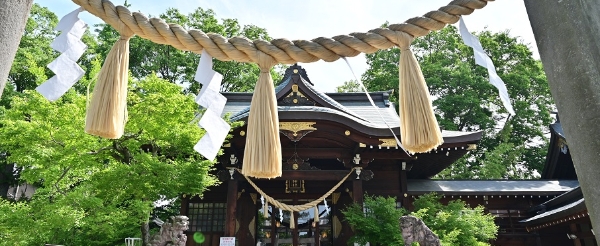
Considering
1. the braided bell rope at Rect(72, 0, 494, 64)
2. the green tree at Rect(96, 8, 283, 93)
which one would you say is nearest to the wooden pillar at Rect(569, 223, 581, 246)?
the braided bell rope at Rect(72, 0, 494, 64)

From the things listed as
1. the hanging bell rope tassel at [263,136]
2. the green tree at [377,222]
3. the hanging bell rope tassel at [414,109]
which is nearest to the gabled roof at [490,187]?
the green tree at [377,222]

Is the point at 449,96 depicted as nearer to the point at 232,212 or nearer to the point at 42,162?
the point at 232,212

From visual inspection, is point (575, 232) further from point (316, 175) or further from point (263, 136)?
point (263, 136)

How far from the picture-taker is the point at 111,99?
1.36 metres

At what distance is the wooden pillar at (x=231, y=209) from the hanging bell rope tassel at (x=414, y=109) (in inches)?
270

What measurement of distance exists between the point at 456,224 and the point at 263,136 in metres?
6.76

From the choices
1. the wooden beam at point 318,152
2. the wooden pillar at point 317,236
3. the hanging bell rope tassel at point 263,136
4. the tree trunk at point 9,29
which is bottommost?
the wooden pillar at point 317,236

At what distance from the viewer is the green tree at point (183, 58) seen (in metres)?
17.5

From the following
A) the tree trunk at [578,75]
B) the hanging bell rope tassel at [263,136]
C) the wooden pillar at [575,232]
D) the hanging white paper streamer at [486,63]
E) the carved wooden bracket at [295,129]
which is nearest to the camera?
the tree trunk at [578,75]

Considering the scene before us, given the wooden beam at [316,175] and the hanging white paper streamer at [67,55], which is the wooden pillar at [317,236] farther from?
the hanging white paper streamer at [67,55]

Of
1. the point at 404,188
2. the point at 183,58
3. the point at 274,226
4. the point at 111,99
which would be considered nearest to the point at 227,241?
the point at 274,226

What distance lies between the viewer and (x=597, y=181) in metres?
0.99

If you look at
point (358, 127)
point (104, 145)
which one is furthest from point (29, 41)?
point (358, 127)

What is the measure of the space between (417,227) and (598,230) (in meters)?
4.30
